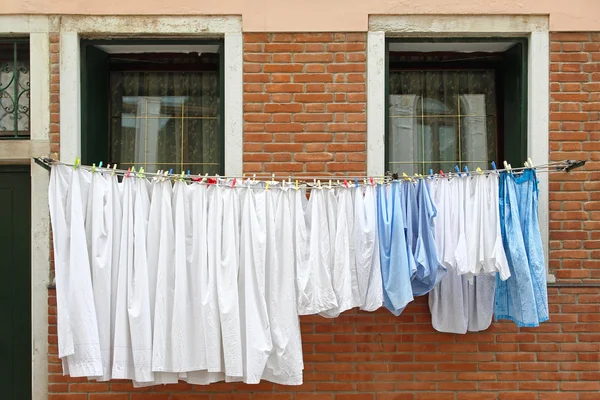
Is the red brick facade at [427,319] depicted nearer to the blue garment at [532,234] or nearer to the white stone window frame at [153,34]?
the white stone window frame at [153,34]

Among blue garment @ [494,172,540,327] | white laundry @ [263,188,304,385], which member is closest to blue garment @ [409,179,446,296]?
blue garment @ [494,172,540,327]

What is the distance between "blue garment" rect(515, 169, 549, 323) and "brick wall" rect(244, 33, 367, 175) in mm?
1248

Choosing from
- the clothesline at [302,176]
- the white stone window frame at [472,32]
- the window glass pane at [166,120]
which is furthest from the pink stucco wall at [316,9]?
the clothesline at [302,176]

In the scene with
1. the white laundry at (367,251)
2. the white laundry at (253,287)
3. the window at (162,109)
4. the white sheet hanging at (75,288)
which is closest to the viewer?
the white sheet hanging at (75,288)

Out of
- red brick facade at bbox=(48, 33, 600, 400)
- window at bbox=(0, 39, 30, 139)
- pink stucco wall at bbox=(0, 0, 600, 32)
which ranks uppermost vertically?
pink stucco wall at bbox=(0, 0, 600, 32)

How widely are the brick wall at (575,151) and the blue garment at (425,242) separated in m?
1.21

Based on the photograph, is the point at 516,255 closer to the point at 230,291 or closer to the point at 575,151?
the point at 575,151

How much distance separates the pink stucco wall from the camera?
19.9 feet

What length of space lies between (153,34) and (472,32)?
2517mm

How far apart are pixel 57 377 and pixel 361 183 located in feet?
9.09

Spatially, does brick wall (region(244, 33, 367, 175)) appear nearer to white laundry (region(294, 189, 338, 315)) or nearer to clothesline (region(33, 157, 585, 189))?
clothesline (region(33, 157, 585, 189))

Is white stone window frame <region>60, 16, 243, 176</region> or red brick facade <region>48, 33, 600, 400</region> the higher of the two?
white stone window frame <region>60, 16, 243, 176</region>

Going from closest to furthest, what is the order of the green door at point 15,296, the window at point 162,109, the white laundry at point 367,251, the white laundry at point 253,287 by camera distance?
1. the white laundry at point 253,287
2. the white laundry at point 367,251
3. the green door at point 15,296
4. the window at point 162,109

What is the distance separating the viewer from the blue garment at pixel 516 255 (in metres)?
5.36
